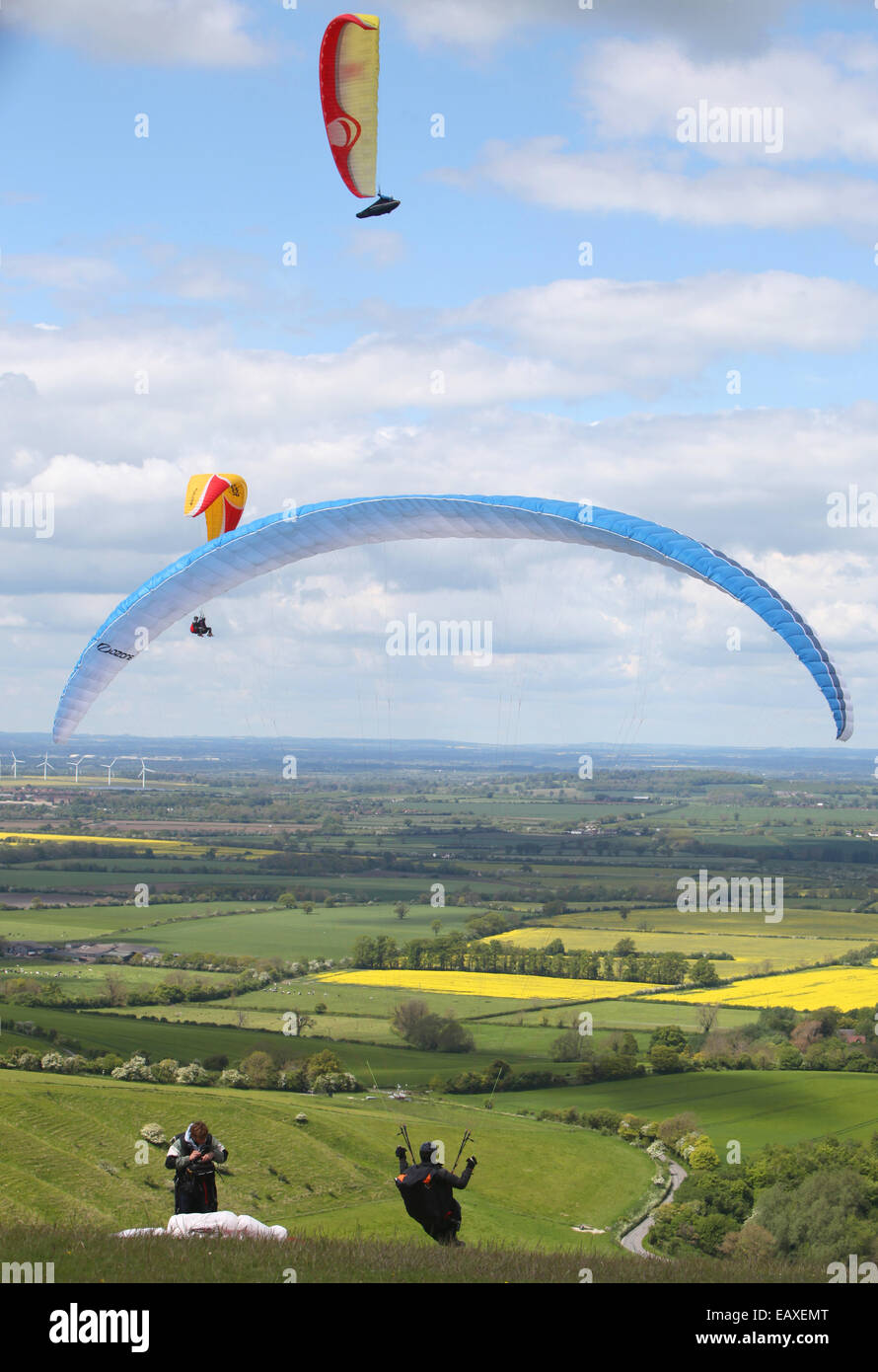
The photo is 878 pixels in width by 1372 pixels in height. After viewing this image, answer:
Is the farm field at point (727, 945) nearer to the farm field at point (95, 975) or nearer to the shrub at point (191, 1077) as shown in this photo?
the farm field at point (95, 975)

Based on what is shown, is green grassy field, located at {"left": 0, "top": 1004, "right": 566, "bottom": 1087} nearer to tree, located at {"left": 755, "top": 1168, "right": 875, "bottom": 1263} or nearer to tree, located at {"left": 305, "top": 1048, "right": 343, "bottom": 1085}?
tree, located at {"left": 305, "top": 1048, "right": 343, "bottom": 1085}

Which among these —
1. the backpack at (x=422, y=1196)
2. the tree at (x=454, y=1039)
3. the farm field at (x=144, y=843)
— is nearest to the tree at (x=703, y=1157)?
the tree at (x=454, y=1039)

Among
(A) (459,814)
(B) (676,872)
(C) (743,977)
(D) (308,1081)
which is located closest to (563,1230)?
(D) (308,1081)

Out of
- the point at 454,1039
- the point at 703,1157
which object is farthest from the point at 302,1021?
the point at 703,1157

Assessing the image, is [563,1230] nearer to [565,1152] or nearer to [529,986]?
[565,1152]

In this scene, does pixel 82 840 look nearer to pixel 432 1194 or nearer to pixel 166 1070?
pixel 166 1070

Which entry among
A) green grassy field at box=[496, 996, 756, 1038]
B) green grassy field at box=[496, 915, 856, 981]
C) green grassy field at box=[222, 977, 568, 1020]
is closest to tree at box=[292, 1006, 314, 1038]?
green grassy field at box=[222, 977, 568, 1020]
